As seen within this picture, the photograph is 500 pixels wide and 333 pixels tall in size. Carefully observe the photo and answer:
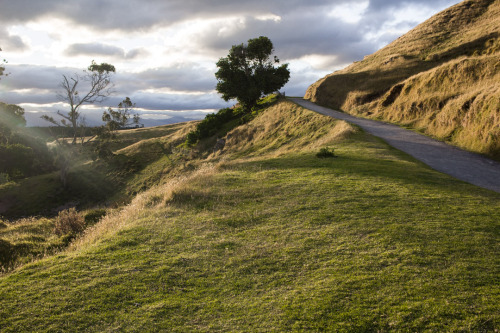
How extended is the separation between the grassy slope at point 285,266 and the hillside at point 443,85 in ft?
38.9

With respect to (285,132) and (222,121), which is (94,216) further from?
(222,121)

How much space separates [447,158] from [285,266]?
15.6 m

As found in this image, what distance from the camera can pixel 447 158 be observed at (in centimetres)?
1719

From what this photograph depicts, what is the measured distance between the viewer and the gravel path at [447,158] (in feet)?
44.9

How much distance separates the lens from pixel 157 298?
5531 mm

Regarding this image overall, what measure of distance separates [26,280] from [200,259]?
12.5 feet

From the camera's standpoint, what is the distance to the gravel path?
13.7 metres

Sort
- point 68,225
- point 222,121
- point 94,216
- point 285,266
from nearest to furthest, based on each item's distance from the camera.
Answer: point 285,266 < point 68,225 < point 94,216 < point 222,121

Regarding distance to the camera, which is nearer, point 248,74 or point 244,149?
point 244,149

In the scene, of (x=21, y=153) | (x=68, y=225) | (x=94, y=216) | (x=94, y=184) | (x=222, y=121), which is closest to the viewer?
(x=68, y=225)

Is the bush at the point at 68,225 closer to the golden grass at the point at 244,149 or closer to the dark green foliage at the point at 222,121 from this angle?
the golden grass at the point at 244,149

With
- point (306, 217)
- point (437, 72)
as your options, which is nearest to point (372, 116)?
point (437, 72)

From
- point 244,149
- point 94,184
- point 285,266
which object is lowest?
point 94,184

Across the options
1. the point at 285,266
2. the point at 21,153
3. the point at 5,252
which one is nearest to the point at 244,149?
the point at 5,252
